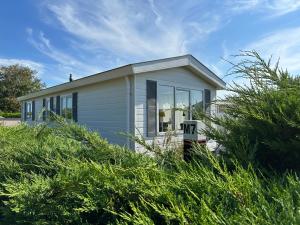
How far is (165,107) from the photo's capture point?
10.5 meters

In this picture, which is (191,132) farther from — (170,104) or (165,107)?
(170,104)

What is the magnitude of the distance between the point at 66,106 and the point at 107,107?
4.77 meters

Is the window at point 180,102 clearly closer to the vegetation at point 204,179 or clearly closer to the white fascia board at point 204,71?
the white fascia board at point 204,71

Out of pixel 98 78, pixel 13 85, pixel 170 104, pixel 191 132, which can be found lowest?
pixel 191 132

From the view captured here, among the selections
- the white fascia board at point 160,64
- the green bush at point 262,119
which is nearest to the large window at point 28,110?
the white fascia board at point 160,64

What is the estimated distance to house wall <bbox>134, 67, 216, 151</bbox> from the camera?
9539mm

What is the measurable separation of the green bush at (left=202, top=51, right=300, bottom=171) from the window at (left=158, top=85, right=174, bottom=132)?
7.84 meters

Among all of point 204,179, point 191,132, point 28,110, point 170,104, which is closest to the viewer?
point 204,179

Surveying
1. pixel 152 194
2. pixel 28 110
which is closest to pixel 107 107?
pixel 152 194

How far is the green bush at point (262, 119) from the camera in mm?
1958

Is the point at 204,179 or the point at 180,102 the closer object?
the point at 204,179

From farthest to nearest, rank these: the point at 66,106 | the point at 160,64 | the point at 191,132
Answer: the point at 66,106 → the point at 160,64 → the point at 191,132

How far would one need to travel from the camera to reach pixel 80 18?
13344 millimetres

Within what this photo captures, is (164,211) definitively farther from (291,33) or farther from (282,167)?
(291,33)
